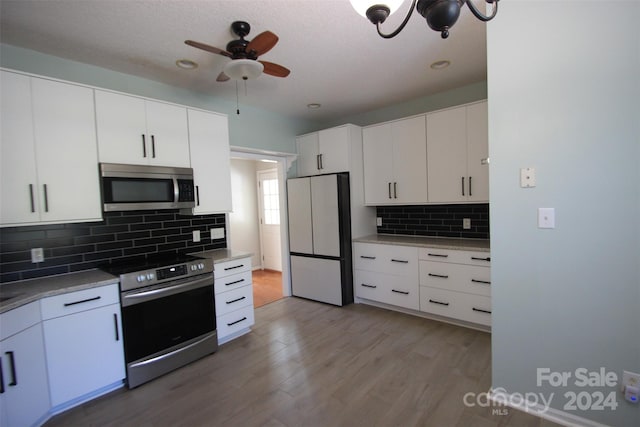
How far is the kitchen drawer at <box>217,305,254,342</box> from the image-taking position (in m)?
2.79

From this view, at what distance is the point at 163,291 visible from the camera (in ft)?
7.70

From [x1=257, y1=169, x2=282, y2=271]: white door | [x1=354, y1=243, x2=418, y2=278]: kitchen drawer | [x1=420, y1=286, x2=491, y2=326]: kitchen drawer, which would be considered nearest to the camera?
[x1=420, y1=286, x2=491, y2=326]: kitchen drawer

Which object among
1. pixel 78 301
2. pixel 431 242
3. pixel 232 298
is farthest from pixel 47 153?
pixel 431 242

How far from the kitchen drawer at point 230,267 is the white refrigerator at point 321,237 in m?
1.10

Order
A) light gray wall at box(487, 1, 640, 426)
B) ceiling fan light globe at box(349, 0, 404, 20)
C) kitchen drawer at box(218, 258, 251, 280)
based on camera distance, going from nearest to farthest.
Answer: ceiling fan light globe at box(349, 0, 404, 20)
light gray wall at box(487, 1, 640, 426)
kitchen drawer at box(218, 258, 251, 280)

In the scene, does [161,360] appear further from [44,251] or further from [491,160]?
[491,160]

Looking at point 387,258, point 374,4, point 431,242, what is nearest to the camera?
point 374,4

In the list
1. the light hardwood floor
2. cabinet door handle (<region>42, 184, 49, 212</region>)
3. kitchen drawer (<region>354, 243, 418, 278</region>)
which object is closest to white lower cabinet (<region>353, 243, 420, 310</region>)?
kitchen drawer (<region>354, 243, 418, 278</region>)

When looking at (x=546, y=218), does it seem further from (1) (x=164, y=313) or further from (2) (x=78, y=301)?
(2) (x=78, y=301)

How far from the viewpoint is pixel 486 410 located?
6.18 feet

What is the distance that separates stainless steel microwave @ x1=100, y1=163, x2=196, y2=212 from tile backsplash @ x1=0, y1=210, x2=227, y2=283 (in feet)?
1.23

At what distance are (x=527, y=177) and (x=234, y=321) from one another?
8.66 ft

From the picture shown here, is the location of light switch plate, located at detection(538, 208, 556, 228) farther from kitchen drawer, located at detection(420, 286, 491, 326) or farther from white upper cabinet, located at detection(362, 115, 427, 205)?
white upper cabinet, located at detection(362, 115, 427, 205)

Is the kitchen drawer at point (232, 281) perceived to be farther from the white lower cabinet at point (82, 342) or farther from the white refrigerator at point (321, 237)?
the white refrigerator at point (321, 237)
